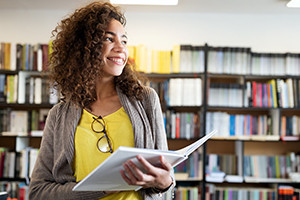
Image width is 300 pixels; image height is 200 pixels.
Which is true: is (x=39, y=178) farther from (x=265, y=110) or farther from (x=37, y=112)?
(x=265, y=110)

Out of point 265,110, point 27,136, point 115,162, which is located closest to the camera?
point 115,162

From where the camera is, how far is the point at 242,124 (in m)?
3.73

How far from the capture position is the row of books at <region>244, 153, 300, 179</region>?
12.2ft

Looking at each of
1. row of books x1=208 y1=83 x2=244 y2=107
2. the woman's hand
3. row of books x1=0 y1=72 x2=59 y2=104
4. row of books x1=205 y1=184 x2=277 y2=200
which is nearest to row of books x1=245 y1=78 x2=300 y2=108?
row of books x1=208 y1=83 x2=244 y2=107

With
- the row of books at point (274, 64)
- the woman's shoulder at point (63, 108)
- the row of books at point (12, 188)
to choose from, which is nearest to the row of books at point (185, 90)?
the row of books at point (274, 64)

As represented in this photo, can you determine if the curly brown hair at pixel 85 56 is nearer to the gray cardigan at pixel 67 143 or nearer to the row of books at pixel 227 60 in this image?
the gray cardigan at pixel 67 143

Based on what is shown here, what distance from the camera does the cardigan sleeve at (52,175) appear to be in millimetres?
1117

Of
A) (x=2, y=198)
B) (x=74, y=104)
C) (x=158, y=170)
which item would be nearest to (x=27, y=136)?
(x=2, y=198)

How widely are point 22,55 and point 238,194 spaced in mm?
2938

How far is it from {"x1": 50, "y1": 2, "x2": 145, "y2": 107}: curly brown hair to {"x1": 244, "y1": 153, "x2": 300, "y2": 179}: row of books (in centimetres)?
280

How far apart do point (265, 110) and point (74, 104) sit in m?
3.20

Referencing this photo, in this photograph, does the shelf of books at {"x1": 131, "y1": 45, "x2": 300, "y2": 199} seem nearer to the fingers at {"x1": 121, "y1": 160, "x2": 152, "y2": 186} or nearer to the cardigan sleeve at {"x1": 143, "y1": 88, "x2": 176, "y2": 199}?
the cardigan sleeve at {"x1": 143, "y1": 88, "x2": 176, "y2": 199}

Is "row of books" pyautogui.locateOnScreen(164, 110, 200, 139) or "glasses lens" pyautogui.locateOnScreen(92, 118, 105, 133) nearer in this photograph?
"glasses lens" pyautogui.locateOnScreen(92, 118, 105, 133)

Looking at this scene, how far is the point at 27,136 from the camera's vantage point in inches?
144
